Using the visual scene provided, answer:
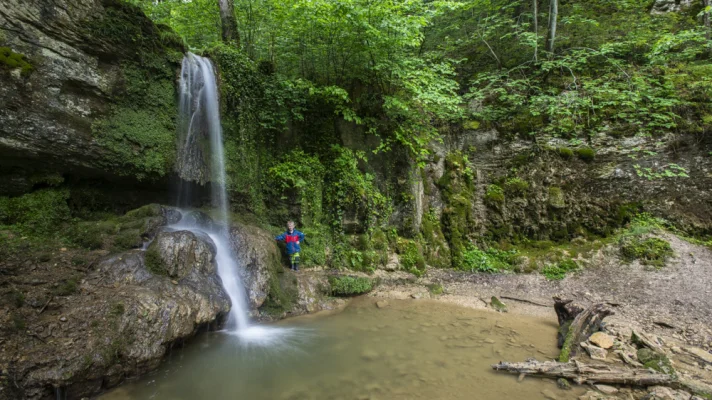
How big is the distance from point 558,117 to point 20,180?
1387 cm

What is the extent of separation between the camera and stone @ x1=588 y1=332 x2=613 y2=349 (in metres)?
4.85

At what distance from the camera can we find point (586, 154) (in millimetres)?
9602

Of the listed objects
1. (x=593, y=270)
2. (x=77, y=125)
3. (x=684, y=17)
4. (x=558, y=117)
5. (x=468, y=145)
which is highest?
(x=684, y=17)

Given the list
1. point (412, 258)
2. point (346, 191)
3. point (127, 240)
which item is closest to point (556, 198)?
point (412, 258)

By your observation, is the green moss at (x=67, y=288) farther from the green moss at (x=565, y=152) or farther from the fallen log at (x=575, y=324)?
the green moss at (x=565, y=152)

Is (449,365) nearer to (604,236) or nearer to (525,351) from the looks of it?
(525,351)

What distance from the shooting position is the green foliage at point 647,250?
7.58 meters

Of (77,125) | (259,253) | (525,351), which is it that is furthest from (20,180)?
(525,351)

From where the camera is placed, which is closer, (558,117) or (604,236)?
(604,236)

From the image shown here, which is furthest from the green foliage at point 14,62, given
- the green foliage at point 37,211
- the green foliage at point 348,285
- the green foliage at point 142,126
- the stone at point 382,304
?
the stone at point 382,304

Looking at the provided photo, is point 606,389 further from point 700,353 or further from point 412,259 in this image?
point 412,259

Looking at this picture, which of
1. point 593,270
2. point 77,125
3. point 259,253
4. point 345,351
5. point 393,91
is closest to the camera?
point 345,351

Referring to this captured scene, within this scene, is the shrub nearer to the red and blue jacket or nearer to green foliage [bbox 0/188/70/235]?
the red and blue jacket

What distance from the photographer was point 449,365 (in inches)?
176
